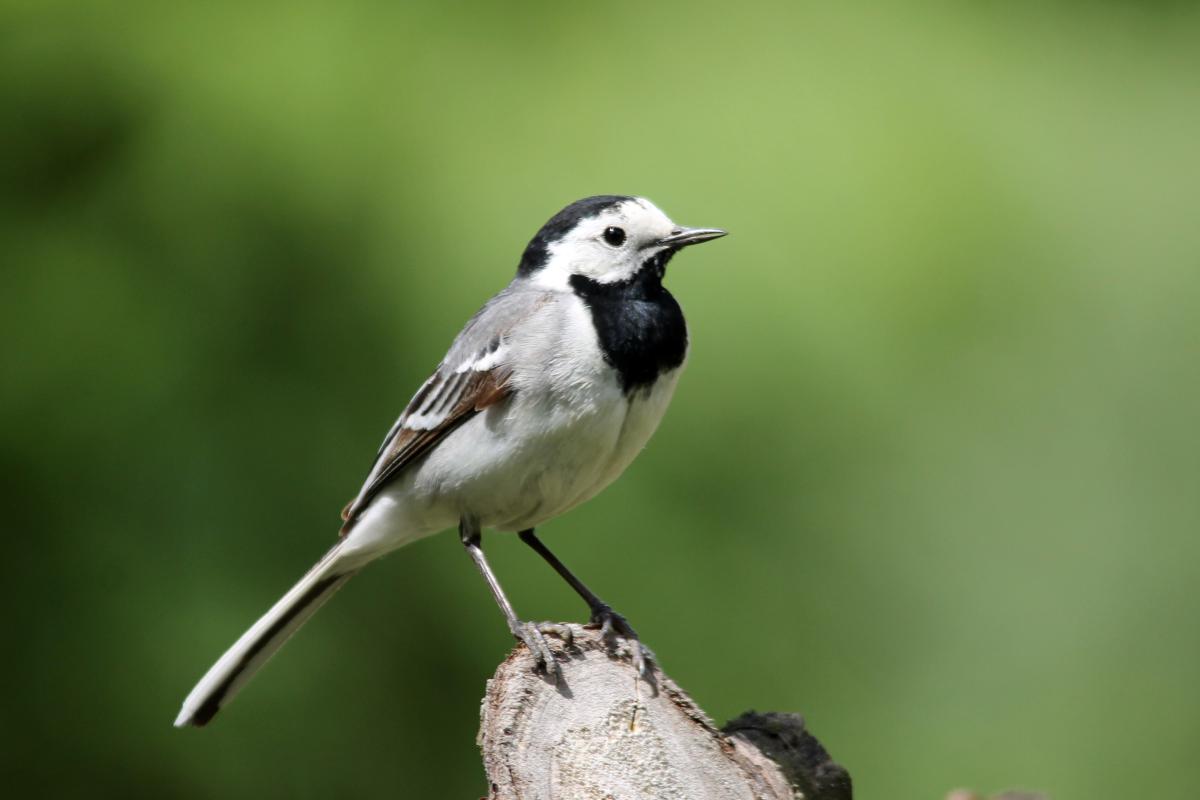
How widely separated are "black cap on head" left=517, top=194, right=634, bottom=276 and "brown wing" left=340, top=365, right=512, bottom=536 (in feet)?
0.99

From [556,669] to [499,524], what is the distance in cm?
59

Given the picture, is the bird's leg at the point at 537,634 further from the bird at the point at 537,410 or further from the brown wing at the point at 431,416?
the brown wing at the point at 431,416

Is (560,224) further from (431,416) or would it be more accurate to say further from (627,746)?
(627,746)

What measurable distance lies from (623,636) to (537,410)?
0.47m

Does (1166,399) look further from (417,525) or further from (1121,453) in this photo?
(417,525)

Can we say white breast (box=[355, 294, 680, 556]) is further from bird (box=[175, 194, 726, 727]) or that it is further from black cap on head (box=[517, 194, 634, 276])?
black cap on head (box=[517, 194, 634, 276])

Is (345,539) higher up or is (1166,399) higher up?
(1166,399)

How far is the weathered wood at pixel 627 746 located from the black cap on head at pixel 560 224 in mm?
896

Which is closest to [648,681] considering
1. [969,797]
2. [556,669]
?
[556,669]

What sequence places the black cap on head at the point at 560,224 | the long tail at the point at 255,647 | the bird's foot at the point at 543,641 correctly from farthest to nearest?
the long tail at the point at 255,647 < the black cap on head at the point at 560,224 < the bird's foot at the point at 543,641

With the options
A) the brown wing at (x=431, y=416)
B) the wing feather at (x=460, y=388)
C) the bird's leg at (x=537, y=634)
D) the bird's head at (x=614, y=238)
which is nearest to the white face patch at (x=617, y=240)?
the bird's head at (x=614, y=238)

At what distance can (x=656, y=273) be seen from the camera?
2.92m

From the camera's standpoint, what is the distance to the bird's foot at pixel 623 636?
254 centimetres

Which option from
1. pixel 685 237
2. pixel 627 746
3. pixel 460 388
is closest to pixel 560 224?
pixel 685 237
